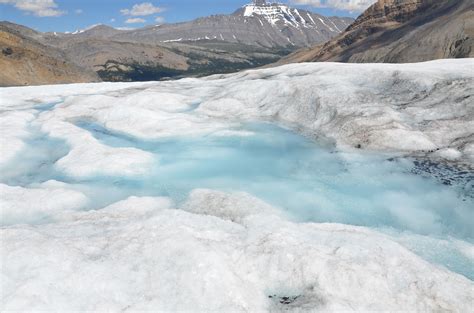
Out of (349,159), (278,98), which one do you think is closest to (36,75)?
(278,98)

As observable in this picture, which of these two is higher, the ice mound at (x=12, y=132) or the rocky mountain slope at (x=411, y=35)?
the rocky mountain slope at (x=411, y=35)

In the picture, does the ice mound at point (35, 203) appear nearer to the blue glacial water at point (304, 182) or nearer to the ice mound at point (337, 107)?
the blue glacial water at point (304, 182)

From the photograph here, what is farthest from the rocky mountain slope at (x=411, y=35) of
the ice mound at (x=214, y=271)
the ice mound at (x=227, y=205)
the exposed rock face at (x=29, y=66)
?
the ice mound at (x=214, y=271)

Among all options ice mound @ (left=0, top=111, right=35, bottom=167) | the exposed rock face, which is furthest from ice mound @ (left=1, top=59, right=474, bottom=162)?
the exposed rock face

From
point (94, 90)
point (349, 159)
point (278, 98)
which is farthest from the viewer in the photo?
point (94, 90)

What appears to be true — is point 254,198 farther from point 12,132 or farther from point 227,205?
point 12,132

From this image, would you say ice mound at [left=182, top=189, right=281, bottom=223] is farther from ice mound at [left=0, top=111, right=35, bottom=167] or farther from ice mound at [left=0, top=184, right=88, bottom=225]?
ice mound at [left=0, top=111, right=35, bottom=167]

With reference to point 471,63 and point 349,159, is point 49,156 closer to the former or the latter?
point 349,159
